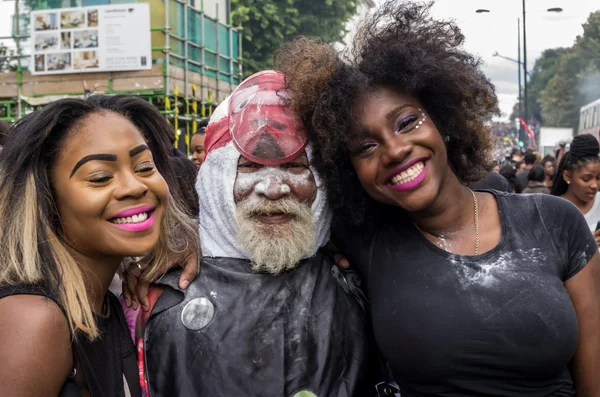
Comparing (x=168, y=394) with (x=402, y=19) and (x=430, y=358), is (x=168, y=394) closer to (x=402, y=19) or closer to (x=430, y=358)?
(x=430, y=358)

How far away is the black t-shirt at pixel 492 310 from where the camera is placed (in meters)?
2.18

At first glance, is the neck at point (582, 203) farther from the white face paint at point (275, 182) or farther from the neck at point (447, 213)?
the white face paint at point (275, 182)

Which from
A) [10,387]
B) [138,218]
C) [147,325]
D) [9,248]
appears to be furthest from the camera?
[147,325]

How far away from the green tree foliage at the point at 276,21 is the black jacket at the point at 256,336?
54.8 feet

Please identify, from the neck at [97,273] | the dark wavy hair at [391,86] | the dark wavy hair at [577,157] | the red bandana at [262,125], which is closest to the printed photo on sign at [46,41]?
the dark wavy hair at [577,157]

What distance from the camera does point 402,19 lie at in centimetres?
255

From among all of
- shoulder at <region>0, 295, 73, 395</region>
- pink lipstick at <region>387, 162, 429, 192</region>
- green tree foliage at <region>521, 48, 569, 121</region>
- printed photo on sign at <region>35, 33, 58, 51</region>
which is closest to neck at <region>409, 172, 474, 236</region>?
pink lipstick at <region>387, 162, 429, 192</region>

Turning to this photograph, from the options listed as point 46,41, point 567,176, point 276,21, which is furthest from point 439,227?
point 276,21

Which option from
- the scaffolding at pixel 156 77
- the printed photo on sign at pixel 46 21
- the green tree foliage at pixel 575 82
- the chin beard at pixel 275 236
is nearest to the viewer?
the chin beard at pixel 275 236

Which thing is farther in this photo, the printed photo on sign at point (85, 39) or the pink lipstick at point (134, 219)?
the printed photo on sign at point (85, 39)

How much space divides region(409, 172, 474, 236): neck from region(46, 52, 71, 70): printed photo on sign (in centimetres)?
1036

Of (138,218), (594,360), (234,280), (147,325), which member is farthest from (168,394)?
(594,360)

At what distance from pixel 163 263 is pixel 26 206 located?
2.08 ft

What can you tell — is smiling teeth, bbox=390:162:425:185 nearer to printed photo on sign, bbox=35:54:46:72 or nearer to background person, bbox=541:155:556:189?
background person, bbox=541:155:556:189
